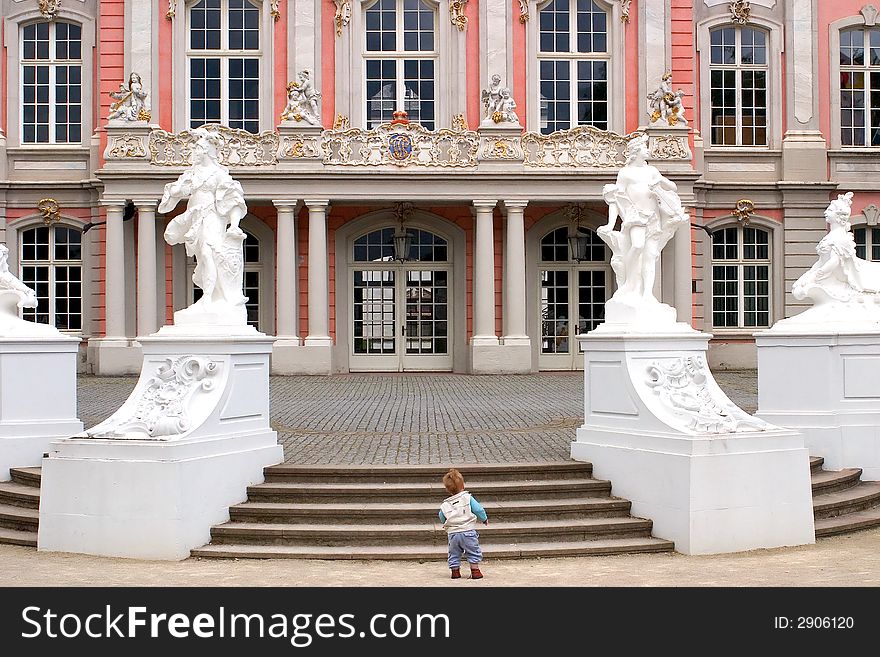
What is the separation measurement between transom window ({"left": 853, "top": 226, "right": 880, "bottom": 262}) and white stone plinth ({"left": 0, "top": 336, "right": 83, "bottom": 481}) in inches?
880

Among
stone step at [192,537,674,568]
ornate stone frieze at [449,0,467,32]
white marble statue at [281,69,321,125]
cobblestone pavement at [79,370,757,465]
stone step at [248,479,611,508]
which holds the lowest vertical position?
stone step at [192,537,674,568]

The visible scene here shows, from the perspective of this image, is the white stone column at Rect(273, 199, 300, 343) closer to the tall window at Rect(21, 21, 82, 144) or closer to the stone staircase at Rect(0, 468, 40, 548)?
the tall window at Rect(21, 21, 82, 144)

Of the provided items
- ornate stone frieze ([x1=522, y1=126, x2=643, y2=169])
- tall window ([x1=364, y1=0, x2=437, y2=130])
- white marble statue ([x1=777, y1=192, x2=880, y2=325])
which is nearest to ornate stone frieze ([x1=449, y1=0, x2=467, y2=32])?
tall window ([x1=364, y1=0, x2=437, y2=130])

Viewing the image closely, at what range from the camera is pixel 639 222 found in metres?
11.3

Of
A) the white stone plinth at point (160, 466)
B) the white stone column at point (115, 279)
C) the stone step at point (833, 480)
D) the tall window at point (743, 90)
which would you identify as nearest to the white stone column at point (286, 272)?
the white stone column at point (115, 279)

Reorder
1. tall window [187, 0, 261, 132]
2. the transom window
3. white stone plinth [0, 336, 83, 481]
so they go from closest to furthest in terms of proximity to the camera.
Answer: white stone plinth [0, 336, 83, 481] → tall window [187, 0, 261, 132] → the transom window

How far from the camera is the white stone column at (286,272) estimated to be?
25.4 meters

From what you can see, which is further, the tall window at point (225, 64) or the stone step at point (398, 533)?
the tall window at point (225, 64)

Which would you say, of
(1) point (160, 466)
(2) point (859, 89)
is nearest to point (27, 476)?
(1) point (160, 466)

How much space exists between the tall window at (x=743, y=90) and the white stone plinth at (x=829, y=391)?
17616 millimetres

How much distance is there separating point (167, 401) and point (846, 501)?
6.32m

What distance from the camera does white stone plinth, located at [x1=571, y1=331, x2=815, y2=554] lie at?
977 centimetres

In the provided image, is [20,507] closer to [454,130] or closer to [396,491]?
[396,491]

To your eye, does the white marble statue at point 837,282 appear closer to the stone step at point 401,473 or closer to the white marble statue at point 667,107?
the stone step at point 401,473
